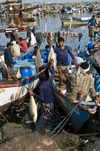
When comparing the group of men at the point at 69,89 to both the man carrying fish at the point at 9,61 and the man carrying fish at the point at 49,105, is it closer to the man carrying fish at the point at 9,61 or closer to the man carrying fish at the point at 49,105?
the man carrying fish at the point at 49,105

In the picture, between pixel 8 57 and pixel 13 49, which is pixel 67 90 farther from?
pixel 13 49

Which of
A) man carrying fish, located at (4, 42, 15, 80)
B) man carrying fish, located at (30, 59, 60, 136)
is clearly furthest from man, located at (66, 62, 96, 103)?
man carrying fish, located at (4, 42, 15, 80)

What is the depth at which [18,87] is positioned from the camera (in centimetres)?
749

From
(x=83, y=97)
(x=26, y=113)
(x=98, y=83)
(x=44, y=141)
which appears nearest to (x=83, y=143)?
(x=83, y=97)

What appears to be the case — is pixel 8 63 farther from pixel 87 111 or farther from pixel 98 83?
pixel 87 111

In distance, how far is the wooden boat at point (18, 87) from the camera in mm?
6836

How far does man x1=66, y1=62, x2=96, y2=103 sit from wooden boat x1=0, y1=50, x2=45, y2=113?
2086mm

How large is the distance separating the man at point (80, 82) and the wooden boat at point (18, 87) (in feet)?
6.84

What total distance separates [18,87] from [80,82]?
3730mm

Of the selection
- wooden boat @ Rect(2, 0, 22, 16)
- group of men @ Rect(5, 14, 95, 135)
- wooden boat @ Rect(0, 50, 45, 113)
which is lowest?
wooden boat @ Rect(0, 50, 45, 113)

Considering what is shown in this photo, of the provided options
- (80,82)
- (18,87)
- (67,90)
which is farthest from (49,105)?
(18,87)

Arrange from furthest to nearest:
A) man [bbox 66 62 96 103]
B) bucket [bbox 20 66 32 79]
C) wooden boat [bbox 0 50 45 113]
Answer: bucket [bbox 20 66 32 79]
wooden boat [bbox 0 50 45 113]
man [bbox 66 62 96 103]

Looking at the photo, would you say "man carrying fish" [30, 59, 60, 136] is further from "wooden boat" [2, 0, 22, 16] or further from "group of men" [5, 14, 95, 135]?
"wooden boat" [2, 0, 22, 16]

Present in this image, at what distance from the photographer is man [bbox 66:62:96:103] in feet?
14.7
